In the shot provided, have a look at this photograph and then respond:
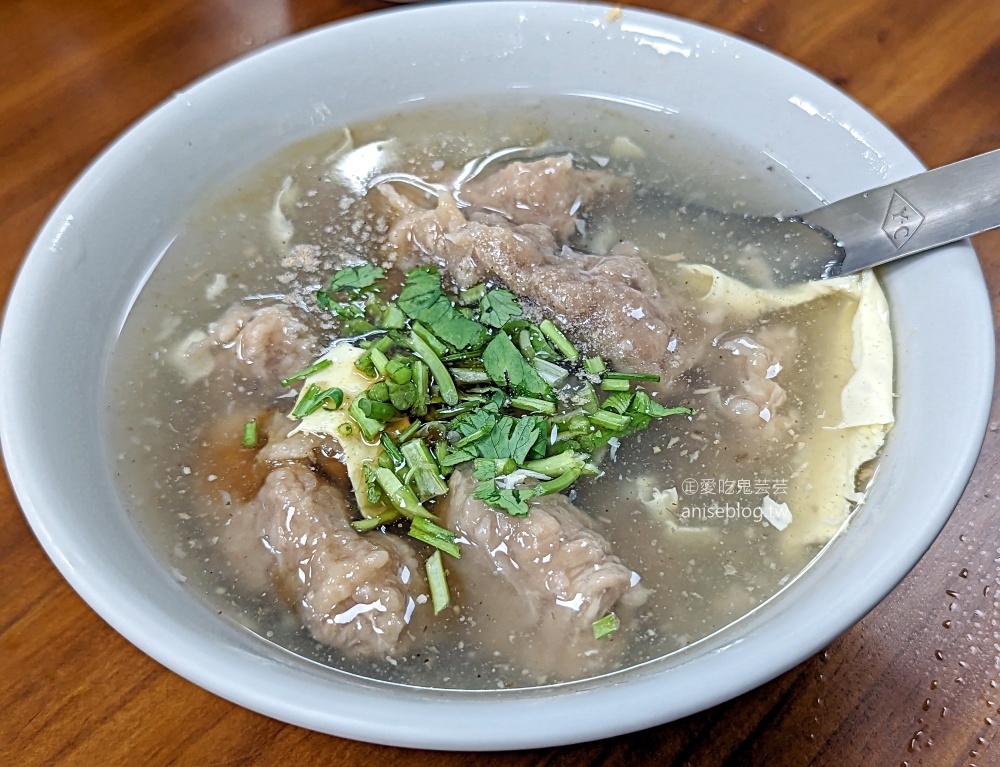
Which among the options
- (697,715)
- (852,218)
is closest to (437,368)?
(697,715)

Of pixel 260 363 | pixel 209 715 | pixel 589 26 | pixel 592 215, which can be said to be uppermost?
pixel 589 26

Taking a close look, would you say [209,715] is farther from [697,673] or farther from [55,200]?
[55,200]

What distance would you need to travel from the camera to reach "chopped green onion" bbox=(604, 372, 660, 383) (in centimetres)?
165

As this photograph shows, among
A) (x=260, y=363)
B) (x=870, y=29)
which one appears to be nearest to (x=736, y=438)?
(x=260, y=363)

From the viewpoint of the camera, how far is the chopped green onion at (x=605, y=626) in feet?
4.49

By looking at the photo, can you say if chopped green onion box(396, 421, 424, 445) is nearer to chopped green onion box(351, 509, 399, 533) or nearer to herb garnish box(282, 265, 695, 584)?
herb garnish box(282, 265, 695, 584)

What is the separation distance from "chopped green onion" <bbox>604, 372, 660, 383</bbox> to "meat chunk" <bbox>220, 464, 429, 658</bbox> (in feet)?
1.77

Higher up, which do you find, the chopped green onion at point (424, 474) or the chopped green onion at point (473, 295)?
the chopped green onion at point (473, 295)

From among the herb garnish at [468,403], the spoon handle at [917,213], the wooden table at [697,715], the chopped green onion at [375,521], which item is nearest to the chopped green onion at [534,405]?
the herb garnish at [468,403]

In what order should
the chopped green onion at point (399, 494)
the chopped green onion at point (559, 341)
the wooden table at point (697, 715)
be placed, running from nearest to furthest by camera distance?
the wooden table at point (697, 715) → the chopped green onion at point (399, 494) → the chopped green onion at point (559, 341)

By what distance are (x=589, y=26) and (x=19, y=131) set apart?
4.96 ft

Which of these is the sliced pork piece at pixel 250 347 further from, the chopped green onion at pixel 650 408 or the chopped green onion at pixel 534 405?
the chopped green onion at pixel 650 408

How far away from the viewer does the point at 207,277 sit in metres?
1.85

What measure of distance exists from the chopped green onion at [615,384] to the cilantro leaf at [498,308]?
0.25 metres
